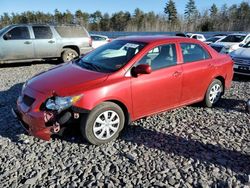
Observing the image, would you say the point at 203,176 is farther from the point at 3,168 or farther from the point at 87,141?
the point at 3,168

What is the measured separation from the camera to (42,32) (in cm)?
1091

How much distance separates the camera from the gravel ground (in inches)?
127

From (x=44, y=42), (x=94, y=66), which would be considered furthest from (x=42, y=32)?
(x=94, y=66)

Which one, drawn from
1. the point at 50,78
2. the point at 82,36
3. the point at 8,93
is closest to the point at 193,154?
the point at 50,78

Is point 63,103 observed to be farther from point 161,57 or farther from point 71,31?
point 71,31

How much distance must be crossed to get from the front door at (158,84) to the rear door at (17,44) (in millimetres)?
7477

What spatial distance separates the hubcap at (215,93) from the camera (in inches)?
220

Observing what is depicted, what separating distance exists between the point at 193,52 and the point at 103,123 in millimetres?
2427

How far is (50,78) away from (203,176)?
2.74 m

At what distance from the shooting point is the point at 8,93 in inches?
267

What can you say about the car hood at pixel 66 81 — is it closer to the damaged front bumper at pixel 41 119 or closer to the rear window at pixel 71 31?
the damaged front bumper at pixel 41 119

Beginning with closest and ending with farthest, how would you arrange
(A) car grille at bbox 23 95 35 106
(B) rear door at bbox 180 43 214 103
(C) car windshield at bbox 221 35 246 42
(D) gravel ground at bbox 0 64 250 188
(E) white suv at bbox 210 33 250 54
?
(D) gravel ground at bbox 0 64 250 188 < (A) car grille at bbox 23 95 35 106 < (B) rear door at bbox 180 43 214 103 < (E) white suv at bbox 210 33 250 54 < (C) car windshield at bbox 221 35 246 42

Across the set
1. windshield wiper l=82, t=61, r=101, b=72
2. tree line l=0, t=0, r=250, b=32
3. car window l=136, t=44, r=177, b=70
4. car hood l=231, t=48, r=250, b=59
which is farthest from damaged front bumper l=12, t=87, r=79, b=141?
tree line l=0, t=0, r=250, b=32

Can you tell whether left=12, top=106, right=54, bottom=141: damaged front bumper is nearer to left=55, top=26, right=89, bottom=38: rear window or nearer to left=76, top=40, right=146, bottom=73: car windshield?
left=76, top=40, right=146, bottom=73: car windshield
